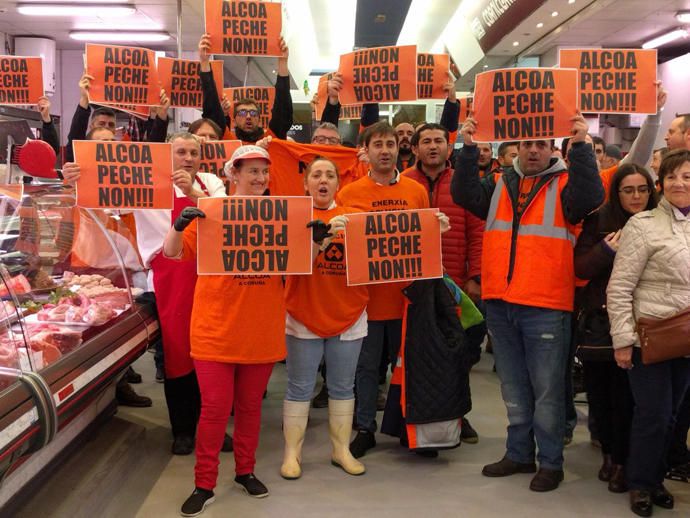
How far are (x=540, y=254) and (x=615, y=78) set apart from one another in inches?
46.4

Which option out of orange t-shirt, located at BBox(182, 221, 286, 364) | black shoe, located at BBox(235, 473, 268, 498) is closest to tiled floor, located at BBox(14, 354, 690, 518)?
black shoe, located at BBox(235, 473, 268, 498)

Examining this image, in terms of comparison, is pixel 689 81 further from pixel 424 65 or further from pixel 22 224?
pixel 22 224

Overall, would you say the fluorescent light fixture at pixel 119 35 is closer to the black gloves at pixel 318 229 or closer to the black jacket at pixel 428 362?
the black jacket at pixel 428 362

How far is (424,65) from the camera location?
4383mm

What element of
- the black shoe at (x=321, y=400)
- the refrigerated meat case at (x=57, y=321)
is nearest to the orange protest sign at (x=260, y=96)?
the refrigerated meat case at (x=57, y=321)

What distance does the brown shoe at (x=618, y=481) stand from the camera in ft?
10.7

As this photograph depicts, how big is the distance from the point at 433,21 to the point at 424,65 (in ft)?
27.2

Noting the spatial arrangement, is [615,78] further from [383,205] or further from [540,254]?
[383,205]

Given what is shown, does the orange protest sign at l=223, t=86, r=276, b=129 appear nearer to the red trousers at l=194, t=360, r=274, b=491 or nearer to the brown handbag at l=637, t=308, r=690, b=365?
the red trousers at l=194, t=360, r=274, b=491

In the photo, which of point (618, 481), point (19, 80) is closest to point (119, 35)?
point (19, 80)

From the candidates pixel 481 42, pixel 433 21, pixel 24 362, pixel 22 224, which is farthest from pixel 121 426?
pixel 433 21

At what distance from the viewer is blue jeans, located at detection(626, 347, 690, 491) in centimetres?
290

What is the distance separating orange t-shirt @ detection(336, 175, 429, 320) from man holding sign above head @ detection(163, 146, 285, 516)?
2.28ft

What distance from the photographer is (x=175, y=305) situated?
348 cm
